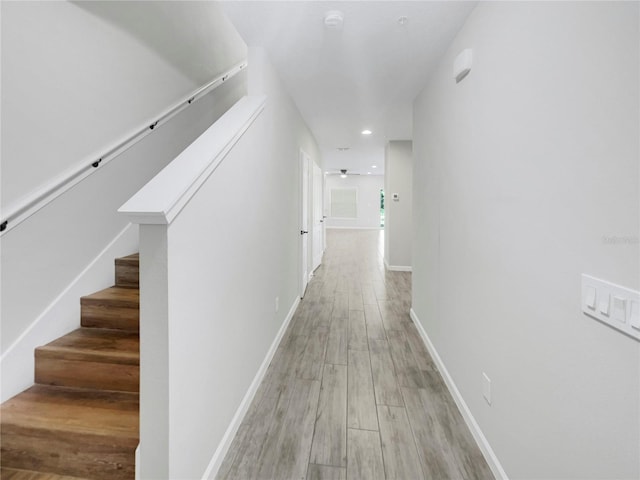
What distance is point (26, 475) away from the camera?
1.35 m

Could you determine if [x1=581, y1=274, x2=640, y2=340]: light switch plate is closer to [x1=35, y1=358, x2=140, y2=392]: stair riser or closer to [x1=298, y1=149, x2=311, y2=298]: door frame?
[x1=35, y1=358, x2=140, y2=392]: stair riser

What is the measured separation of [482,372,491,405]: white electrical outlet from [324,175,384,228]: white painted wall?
1299cm

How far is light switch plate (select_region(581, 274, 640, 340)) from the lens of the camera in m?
0.75

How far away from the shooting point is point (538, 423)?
114cm

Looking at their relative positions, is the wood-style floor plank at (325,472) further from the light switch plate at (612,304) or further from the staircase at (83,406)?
the light switch plate at (612,304)

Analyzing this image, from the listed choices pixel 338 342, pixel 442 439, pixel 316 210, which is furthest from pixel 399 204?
pixel 442 439

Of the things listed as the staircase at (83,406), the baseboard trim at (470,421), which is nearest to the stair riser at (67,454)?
the staircase at (83,406)

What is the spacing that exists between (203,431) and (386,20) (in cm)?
253

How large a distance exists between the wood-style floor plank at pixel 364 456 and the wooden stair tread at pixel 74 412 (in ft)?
3.42

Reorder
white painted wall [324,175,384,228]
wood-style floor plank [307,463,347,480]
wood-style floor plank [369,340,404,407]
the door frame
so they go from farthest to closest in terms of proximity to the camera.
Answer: white painted wall [324,175,384,228]
the door frame
wood-style floor plank [369,340,404,407]
wood-style floor plank [307,463,347,480]

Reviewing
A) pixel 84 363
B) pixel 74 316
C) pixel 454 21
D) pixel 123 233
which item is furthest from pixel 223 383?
pixel 454 21

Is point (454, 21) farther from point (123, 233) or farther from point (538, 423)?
point (123, 233)

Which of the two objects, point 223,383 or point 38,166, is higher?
point 38,166

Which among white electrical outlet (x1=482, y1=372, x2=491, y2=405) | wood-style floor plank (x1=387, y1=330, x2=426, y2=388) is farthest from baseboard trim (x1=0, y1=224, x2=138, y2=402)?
white electrical outlet (x1=482, y1=372, x2=491, y2=405)
